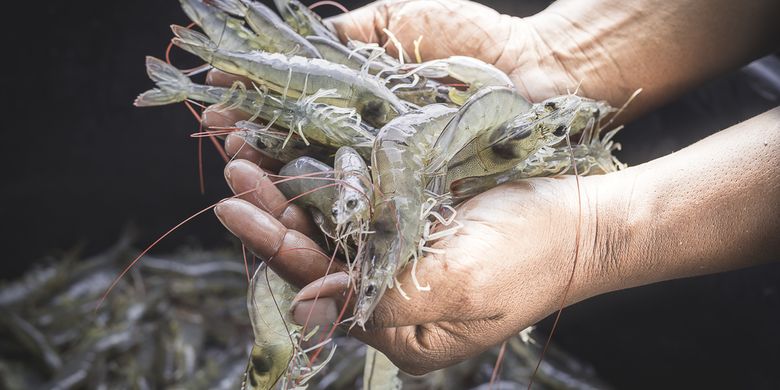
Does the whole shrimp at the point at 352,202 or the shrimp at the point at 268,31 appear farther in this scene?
the shrimp at the point at 268,31

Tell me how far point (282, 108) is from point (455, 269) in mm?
396

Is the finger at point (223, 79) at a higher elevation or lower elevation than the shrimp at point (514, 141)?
higher

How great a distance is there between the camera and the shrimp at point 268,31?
3.98ft

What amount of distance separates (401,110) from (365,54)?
248mm

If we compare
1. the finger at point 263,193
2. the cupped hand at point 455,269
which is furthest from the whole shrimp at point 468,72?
the finger at point 263,193

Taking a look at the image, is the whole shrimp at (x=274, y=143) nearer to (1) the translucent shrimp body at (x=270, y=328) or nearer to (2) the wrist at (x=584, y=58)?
(1) the translucent shrimp body at (x=270, y=328)

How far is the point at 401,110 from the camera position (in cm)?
112

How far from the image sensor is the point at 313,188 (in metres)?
1.02

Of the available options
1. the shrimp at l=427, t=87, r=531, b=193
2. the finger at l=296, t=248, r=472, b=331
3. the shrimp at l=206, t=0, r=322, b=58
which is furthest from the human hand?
the finger at l=296, t=248, r=472, b=331

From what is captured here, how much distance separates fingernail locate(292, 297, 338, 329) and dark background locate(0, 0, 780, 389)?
1.26 m

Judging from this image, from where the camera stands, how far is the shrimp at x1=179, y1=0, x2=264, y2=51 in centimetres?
118

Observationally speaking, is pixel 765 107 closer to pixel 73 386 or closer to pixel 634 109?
pixel 634 109

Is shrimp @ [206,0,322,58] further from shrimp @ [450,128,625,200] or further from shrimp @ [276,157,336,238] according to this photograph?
shrimp @ [450,128,625,200]

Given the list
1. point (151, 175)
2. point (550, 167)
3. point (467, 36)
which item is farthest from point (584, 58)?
point (151, 175)
